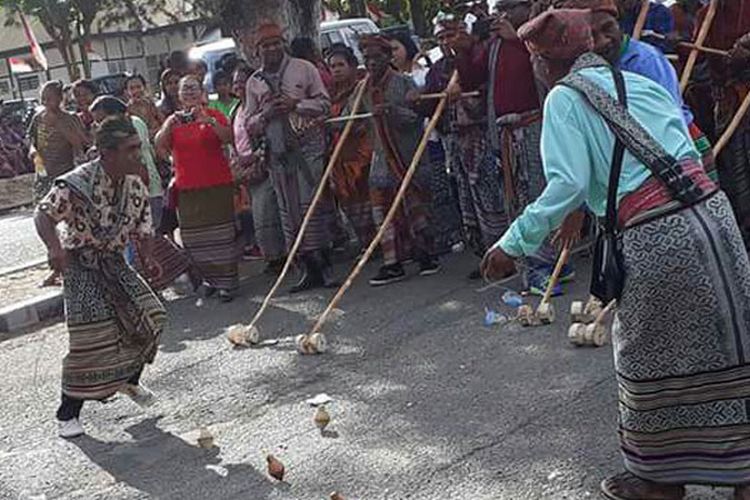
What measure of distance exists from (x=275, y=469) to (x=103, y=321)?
→ 60.6 inches

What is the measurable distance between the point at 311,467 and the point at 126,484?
874mm

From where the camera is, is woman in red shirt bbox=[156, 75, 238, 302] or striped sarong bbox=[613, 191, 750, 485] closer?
striped sarong bbox=[613, 191, 750, 485]

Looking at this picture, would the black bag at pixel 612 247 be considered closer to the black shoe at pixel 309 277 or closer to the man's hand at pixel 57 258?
the man's hand at pixel 57 258

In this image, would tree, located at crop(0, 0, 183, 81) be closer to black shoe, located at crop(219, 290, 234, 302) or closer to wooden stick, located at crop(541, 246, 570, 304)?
black shoe, located at crop(219, 290, 234, 302)

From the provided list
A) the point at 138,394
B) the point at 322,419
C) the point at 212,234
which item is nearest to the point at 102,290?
the point at 138,394

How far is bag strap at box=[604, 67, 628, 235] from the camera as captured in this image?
3.71 m

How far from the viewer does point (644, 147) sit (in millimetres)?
3670

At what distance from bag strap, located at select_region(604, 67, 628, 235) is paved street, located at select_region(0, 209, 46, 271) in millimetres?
9354

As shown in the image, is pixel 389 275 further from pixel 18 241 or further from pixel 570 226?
pixel 18 241

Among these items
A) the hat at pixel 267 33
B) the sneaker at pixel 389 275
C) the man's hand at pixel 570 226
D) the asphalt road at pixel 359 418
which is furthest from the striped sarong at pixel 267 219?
the man's hand at pixel 570 226

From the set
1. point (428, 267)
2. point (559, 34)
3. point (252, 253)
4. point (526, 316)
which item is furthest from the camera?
point (252, 253)

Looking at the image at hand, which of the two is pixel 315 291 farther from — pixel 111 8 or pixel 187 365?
pixel 111 8

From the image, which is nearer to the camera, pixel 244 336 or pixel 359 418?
pixel 359 418

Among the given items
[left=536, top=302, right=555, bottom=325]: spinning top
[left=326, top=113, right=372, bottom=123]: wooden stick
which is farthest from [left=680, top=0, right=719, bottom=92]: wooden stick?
[left=326, top=113, right=372, bottom=123]: wooden stick
